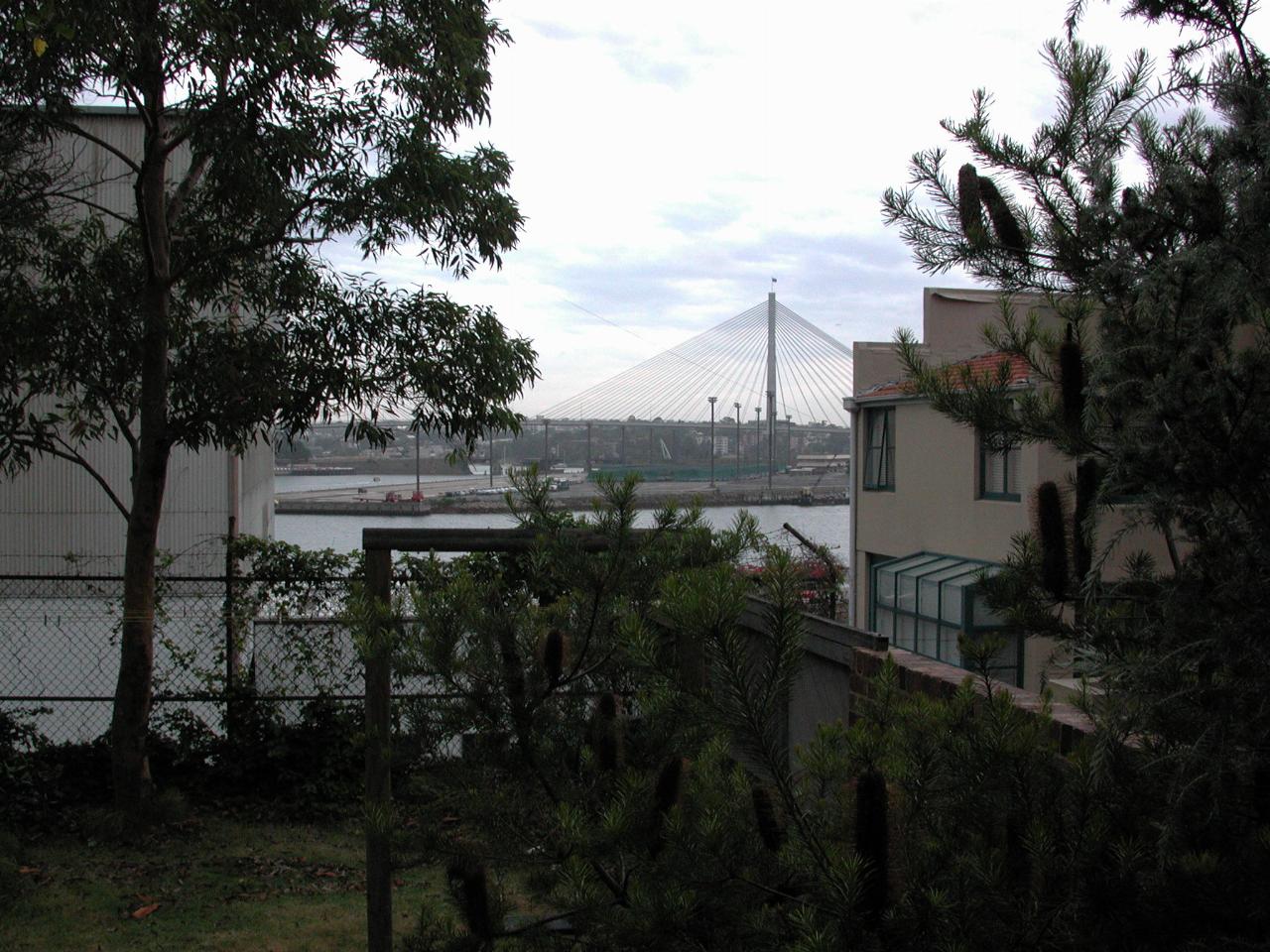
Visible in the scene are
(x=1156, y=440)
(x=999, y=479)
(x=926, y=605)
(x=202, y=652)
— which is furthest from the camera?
(x=926, y=605)

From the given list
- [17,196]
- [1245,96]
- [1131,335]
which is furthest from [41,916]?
[1245,96]

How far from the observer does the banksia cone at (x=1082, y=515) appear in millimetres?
A: 2143

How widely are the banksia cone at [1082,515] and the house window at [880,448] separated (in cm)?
1883

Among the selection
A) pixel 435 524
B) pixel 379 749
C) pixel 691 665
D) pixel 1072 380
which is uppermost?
pixel 1072 380

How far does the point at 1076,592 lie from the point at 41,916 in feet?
17.2

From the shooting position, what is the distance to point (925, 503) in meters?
20.0

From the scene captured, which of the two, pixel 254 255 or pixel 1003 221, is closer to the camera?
pixel 1003 221

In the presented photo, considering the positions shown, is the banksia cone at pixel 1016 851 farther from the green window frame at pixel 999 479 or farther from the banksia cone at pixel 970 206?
the green window frame at pixel 999 479

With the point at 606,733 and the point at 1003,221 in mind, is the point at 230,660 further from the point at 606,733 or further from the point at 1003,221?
the point at 1003,221

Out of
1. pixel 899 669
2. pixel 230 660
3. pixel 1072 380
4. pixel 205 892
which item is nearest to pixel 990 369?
pixel 1072 380

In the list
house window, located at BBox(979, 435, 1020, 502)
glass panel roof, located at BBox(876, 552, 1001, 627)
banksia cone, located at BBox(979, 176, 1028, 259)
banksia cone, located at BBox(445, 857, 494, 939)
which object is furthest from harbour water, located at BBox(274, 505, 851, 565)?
house window, located at BBox(979, 435, 1020, 502)

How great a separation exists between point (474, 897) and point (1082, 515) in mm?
1711

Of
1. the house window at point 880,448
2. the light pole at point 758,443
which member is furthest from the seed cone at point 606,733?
the house window at point 880,448

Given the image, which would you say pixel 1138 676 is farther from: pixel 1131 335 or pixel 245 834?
pixel 245 834
